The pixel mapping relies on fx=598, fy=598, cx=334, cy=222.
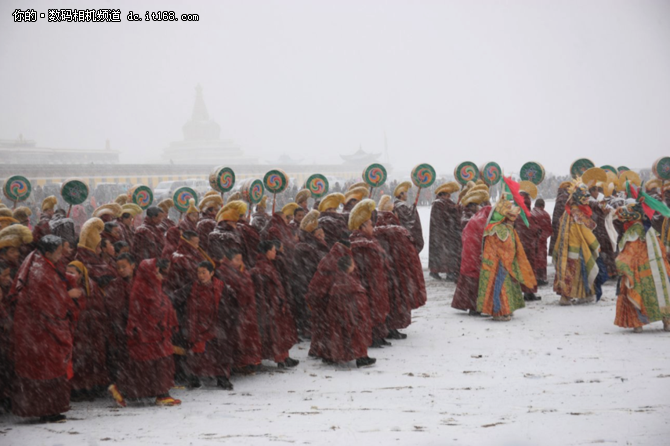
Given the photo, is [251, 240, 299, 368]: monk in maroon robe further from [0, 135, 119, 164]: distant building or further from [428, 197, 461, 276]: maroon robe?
[0, 135, 119, 164]: distant building

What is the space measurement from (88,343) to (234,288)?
1304 mm

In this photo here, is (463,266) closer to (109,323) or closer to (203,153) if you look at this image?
(109,323)

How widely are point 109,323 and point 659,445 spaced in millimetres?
4167

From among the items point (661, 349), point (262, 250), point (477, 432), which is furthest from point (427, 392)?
point (661, 349)

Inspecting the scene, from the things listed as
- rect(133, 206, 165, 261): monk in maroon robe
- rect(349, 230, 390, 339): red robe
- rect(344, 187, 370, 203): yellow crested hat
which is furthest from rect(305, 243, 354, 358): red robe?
rect(133, 206, 165, 261): monk in maroon robe

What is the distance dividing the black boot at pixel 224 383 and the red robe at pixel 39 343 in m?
1.28

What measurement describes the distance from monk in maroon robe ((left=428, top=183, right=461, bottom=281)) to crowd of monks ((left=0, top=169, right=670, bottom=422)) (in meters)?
1.81

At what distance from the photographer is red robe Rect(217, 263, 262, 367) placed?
5426mm

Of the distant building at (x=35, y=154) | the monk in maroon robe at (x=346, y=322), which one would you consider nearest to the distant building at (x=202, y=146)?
the distant building at (x=35, y=154)

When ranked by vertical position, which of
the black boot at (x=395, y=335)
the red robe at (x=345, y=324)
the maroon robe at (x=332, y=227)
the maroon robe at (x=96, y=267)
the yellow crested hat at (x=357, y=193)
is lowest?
the black boot at (x=395, y=335)

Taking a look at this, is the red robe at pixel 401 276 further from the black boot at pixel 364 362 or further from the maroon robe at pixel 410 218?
the maroon robe at pixel 410 218

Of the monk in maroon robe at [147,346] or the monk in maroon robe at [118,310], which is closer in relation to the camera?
the monk in maroon robe at [147,346]

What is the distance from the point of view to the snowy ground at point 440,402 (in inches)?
157

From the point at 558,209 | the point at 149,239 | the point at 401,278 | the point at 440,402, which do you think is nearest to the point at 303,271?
the point at 401,278
